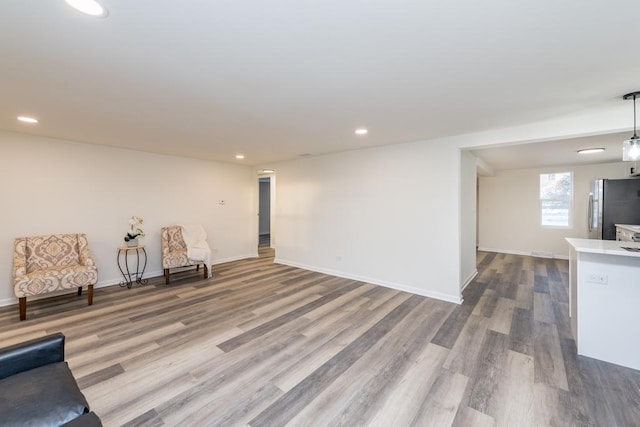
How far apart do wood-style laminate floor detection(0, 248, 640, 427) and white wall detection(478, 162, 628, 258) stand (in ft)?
11.0

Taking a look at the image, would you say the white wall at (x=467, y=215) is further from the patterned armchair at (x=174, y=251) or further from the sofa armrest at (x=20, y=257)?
the sofa armrest at (x=20, y=257)

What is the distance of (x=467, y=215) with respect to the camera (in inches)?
177

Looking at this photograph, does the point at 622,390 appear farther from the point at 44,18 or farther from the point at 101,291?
the point at 101,291

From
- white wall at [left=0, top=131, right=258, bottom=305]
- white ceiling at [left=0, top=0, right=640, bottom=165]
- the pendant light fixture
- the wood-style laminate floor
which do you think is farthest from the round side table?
the pendant light fixture

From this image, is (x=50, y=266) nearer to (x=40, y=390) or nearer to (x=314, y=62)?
(x=40, y=390)

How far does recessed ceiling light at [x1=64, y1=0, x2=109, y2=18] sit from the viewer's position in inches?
51.6

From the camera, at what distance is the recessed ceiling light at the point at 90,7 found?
51.6 inches

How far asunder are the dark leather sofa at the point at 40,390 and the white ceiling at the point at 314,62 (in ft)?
5.98

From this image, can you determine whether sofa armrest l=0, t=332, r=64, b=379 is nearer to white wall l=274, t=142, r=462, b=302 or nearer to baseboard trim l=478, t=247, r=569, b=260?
white wall l=274, t=142, r=462, b=302

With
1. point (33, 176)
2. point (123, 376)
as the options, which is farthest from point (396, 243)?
point (33, 176)

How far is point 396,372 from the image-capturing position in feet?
7.32

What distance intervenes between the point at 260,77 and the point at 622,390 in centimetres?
360

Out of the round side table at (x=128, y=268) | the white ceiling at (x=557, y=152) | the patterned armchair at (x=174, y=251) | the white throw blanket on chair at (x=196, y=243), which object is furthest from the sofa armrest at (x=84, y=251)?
the white ceiling at (x=557, y=152)

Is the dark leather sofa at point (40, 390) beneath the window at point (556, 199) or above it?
beneath
